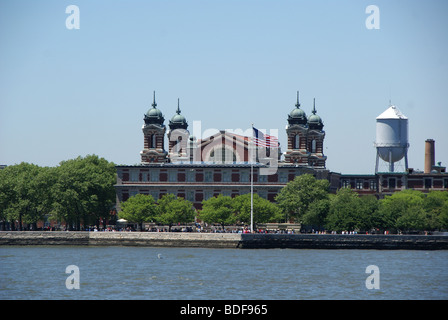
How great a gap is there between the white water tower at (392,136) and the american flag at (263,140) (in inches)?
2637

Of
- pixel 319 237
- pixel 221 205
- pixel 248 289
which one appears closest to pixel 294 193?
pixel 221 205

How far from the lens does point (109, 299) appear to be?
5572cm

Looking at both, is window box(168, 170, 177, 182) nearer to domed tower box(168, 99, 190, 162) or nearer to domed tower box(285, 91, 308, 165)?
domed tower box(168, 99, 190, 162)

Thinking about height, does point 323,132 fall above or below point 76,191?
above

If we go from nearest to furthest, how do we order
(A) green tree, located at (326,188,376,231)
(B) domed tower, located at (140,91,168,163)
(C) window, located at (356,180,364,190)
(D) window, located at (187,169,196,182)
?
(A) green tree, located at (326,188,376,231)
(D) window, located at (187,169,196,182)
(B) domed tower, located at (140,91,168,163)
(C) window, located at (356,180,364,190)

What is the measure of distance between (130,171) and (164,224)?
13678 millimetres

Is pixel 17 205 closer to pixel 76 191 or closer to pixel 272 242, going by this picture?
pixel 76 191

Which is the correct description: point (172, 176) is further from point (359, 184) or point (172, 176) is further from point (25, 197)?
point (359, 184)

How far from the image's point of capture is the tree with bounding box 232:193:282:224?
122312mm

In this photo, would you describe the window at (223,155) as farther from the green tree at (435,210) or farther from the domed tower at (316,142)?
the green tree at (435,210)

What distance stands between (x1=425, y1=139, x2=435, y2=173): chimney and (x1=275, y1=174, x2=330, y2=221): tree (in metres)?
47.5

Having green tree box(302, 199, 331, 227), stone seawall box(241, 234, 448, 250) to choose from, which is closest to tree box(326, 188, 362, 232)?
green tree box(302, 199, 331, 227)

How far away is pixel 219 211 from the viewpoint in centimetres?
12200
